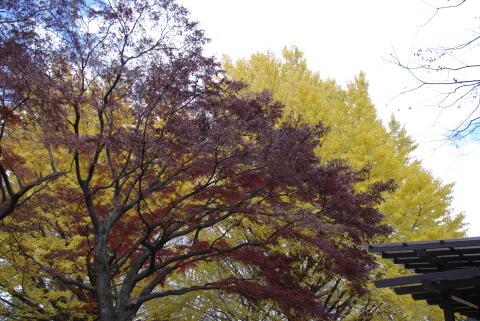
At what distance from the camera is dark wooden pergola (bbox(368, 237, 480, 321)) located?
4949 mm

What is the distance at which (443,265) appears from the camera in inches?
239

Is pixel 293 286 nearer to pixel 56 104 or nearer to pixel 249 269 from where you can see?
pixel 249 269

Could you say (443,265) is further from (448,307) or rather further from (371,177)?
(371,177)

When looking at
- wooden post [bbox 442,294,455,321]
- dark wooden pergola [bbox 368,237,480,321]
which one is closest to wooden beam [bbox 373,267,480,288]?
dark wooden pergola [bbox 368,237,480,321]

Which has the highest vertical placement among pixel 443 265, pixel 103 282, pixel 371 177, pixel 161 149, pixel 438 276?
pixel 371 177

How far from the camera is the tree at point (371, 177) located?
9.19 m

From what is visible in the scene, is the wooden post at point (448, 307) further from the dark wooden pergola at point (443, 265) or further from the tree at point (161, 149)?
the tree at point (161, 149)

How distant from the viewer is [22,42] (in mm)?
6043

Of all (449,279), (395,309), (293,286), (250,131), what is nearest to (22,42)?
(250,131)

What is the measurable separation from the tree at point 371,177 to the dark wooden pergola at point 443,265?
2.32 meters

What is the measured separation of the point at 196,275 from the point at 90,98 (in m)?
5.68

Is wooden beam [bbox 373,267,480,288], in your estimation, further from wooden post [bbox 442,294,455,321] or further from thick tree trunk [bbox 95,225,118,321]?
thick tree trunk [bbox 95,225,118,321]

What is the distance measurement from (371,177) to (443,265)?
12.4ft

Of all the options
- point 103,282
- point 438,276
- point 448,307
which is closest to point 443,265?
point 448,307
